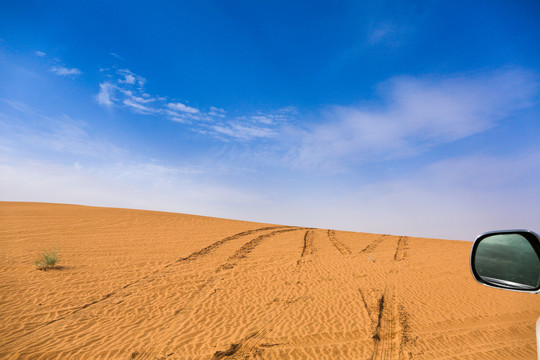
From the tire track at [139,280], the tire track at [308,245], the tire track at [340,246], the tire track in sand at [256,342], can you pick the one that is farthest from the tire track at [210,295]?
the tire track at [340,246]

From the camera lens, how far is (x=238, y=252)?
16.0 m

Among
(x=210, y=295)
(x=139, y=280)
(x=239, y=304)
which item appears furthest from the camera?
(x=139, y=280)

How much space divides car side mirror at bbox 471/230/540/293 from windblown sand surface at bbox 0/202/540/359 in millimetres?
5910

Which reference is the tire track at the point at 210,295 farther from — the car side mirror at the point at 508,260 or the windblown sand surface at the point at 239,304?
the car side mirror at the point at 508,260

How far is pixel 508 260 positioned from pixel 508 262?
0.04 ft

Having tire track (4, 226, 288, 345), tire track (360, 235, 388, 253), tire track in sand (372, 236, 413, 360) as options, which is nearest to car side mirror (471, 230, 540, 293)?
tire track in sand (372, 236, 413, 360)

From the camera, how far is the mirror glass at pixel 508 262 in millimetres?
1620

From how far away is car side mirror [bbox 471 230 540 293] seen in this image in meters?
1.58

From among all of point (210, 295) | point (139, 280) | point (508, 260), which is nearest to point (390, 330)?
point (210, 295)

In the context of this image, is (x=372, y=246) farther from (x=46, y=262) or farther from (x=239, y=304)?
(x=46, y=262)

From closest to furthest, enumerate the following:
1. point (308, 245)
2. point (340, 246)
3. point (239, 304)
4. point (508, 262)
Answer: point (508, 262) → point (239, 304) → point (308, 245) → point (340, 246)

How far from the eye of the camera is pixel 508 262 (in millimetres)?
1775

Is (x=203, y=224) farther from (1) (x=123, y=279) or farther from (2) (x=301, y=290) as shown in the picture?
(2) (x=301, y=290)

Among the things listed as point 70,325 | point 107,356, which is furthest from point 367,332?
point 70,325
